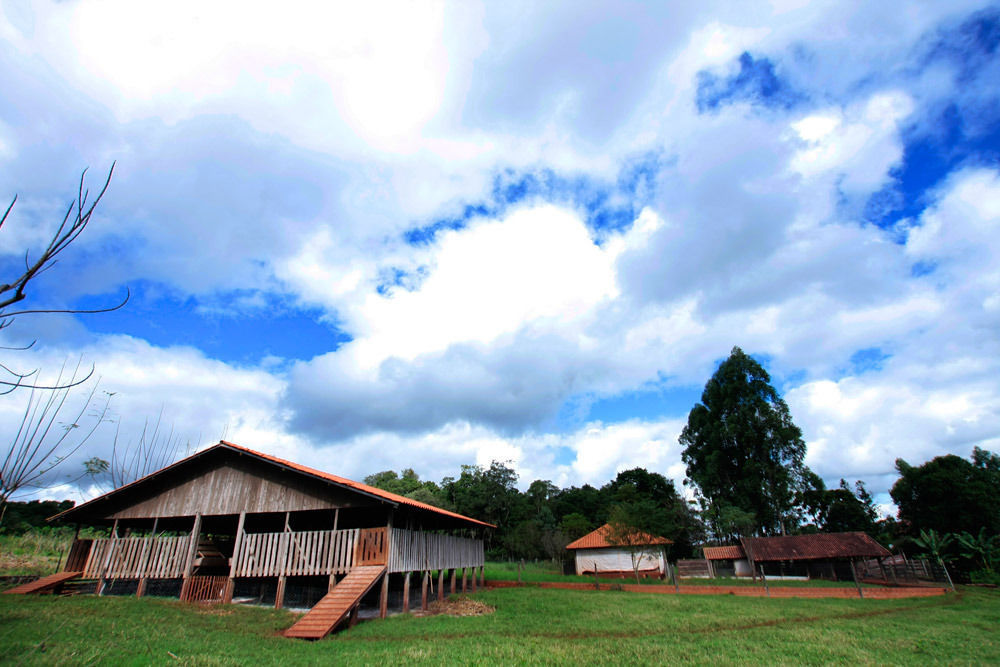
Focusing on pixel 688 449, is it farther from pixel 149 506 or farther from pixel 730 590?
pixel 149 506

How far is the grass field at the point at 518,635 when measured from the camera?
10219 mm

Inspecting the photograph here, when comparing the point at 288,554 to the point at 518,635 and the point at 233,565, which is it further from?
the point at 518,635

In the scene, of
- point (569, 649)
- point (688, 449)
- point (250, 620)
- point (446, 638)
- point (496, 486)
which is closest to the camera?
point (569, 649)

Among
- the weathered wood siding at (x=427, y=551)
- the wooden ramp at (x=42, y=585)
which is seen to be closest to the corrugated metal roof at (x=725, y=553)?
the weathered wood siding at (x=427, y=551)

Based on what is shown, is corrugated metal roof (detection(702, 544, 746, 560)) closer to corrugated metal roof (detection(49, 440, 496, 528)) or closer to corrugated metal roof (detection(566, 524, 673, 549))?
corrugated metal roof (detection(566, 524, 673, 549))

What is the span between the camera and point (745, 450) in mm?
48750

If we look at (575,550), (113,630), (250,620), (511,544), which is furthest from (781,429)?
(113,630)

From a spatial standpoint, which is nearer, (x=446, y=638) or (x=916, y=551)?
(x=446, y=638)

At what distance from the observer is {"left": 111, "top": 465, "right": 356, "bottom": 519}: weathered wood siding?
60.0ft

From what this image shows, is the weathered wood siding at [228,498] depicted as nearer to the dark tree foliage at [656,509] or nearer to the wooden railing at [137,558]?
the wooden railing at [137,558]

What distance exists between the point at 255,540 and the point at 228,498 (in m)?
2.25

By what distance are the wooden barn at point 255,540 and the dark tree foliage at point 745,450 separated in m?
35.2

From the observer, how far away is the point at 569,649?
37.2 feet

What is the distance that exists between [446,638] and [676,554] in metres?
46.1
